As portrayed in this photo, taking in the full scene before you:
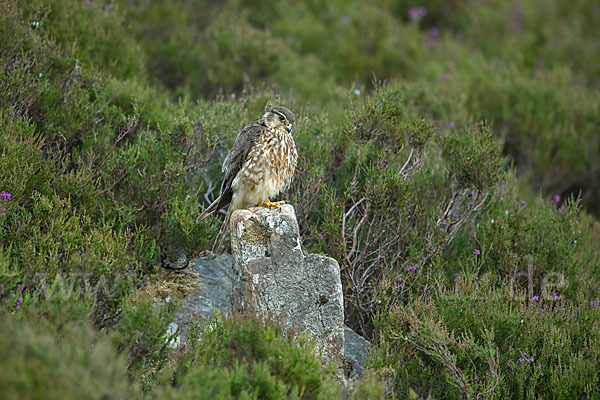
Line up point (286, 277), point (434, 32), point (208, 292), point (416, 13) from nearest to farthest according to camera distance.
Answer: point (286, 277)
point (208, 292)
point (434, 32)
point (416, 13)

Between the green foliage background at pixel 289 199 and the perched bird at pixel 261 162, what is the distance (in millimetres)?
447

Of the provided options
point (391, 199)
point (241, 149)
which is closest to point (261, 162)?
point (241, 149)

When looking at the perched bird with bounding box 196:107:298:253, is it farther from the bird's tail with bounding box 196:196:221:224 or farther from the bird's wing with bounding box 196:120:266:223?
the bird's tail with bounding box 196:196:221:224

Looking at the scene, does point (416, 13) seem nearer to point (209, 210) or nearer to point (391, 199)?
point (391, 199)

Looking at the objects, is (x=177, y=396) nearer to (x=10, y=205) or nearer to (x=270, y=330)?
(x=270, y=330)

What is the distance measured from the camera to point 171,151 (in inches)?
218

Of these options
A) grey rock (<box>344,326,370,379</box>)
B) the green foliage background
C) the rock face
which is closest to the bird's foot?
the rock face

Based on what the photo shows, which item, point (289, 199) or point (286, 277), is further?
point (289, 199)

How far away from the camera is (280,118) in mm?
4852

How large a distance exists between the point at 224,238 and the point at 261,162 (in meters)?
0.68

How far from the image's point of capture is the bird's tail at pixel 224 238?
15.8ft

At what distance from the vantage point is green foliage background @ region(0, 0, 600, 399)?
3629 mm

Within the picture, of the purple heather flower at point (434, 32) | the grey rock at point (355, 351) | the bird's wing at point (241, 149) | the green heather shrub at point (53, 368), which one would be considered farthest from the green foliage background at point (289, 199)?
the purple heather flower at point (434, 32)

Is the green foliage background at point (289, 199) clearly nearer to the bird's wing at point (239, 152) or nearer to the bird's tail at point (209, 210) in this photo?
the bird's tail at point (209, 210)
